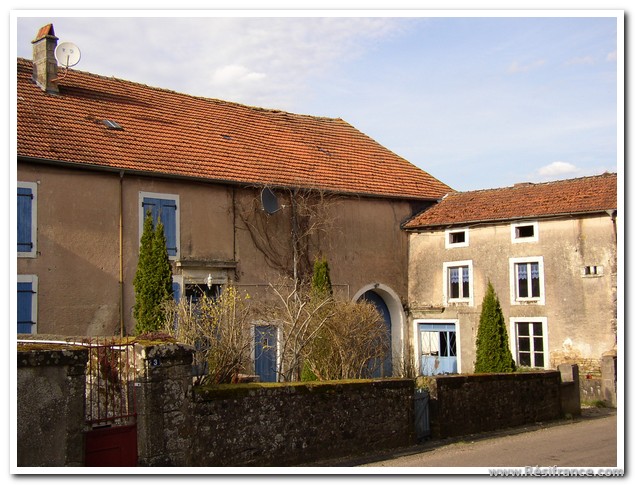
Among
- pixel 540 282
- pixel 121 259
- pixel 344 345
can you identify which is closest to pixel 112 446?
pixel 344 345

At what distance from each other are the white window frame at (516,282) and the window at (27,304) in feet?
44.3

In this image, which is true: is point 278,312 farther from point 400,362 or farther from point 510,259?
point 510,259

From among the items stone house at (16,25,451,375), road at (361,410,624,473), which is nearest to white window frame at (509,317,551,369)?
stone house at (16,25,451,375)

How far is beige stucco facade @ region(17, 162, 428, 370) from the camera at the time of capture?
17469mm

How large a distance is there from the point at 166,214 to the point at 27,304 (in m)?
4.25

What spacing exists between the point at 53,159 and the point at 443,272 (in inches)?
495

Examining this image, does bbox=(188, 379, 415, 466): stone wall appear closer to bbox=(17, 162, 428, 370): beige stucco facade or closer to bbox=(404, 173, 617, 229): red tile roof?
bbox=(17, 162, 428, 370): beige stucco facade

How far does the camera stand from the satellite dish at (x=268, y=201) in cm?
2125

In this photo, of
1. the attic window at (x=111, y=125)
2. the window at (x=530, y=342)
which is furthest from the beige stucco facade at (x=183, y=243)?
the window at (x=530, y=342)

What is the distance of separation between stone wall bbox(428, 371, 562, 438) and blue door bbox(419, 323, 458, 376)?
5921mm

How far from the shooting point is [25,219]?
1708 centimetres

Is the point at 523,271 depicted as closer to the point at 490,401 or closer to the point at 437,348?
the point at 437,348

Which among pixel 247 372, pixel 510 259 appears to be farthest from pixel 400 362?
pixel 247 372
